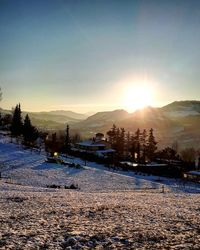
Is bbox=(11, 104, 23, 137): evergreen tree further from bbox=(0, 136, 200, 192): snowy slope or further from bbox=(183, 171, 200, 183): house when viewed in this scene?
bbox=(183, 171, 200, 183): house

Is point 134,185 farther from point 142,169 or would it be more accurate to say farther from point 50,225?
point 50,225

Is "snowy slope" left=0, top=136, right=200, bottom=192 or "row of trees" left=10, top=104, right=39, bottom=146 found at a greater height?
"row of trees" left=10, top=104, right=39, bottom=146

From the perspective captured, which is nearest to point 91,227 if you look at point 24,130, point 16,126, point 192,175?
point 192,175

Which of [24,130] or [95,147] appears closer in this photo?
[24,130]

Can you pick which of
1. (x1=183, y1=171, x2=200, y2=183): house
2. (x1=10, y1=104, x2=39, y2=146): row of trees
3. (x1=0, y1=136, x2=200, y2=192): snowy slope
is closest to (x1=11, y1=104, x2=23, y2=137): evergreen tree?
(x1=10, y1=104, x2=39, y2=146): row of trees

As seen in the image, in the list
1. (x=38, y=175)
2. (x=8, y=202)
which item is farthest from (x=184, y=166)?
(x=8, y=202)

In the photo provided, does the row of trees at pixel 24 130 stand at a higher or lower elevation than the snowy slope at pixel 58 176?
higher

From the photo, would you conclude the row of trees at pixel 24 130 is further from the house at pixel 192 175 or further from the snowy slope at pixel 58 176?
the house at pixel 192 175

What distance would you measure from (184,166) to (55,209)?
304 feet

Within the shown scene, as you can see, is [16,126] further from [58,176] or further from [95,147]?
[58,176]

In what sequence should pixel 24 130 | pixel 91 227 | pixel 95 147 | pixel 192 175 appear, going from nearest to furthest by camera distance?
pixel 91 227 < pixel 192 175 < pixel 24 130 < pixel 95 147

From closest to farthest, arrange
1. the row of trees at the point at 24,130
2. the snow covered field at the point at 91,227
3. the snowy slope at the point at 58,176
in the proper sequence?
the snow covered field at the point at 91,227, the snowy slope at the point at 58,176, the row of trees at the point at 24,130

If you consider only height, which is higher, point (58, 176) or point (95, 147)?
point (95, 147)

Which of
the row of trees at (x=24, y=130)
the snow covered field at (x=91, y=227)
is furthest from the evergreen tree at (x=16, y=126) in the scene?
the snow covered field at (x=91, y=227)
